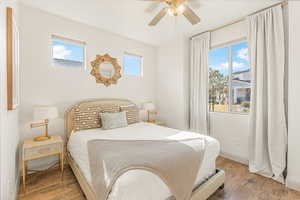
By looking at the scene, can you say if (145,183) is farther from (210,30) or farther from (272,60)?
(210,30)

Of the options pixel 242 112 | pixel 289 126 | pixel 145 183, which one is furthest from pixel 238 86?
pixel 145 183

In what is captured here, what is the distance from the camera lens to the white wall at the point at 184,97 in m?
2.74

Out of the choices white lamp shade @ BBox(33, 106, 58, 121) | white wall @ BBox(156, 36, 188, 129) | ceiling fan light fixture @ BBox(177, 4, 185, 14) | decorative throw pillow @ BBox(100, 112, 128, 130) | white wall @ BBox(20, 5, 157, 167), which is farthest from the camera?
white wall @ BBox(156, 36, 188, 129)

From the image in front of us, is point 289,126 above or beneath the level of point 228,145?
above

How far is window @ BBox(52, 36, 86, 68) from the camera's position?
267 centimetres

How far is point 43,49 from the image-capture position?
246cm

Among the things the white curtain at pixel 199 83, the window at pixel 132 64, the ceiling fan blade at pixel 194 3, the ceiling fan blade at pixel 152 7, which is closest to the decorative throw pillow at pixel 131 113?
the window at pixel 132 64

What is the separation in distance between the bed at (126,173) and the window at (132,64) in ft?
3.02

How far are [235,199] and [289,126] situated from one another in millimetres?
1352

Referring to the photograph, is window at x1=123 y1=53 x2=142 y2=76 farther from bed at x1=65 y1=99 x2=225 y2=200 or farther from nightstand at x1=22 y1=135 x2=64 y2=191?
nightstand at x1=22 y1=135 x2=64 y2=191

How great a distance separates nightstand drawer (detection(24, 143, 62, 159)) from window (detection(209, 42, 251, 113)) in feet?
10.4

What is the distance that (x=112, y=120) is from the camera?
2.68m

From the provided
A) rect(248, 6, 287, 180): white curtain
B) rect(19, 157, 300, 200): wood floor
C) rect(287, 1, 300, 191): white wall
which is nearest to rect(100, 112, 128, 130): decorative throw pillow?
rect(19, 157, 300, 200): wood floor

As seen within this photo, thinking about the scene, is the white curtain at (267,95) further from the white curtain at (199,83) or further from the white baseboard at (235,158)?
the white curtain at (199,83)
